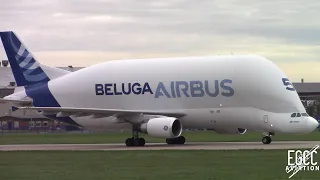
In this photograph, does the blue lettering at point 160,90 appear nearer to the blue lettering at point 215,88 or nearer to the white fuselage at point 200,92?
the white fuselage at point 200,92

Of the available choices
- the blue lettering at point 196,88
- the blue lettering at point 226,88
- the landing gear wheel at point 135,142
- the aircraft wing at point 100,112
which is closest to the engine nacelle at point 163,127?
the landing gear wheel at point 135,142

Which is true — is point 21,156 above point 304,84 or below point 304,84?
below

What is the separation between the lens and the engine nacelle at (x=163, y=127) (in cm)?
4734

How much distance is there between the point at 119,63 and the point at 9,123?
162ft

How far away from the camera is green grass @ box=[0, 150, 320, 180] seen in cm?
2442

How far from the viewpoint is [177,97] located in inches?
1973

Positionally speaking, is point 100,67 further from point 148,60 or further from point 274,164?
point 274,164

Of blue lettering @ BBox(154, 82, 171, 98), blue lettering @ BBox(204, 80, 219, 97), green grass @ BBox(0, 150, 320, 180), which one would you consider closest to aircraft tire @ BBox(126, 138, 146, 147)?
blue lettering @ BBox(154, 82, 171, 98)

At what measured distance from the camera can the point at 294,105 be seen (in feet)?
154

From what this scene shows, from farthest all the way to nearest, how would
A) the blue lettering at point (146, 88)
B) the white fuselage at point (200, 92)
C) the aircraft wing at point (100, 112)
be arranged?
1. the blue lettering at point (146, 88)
2. the aircraft wing at point (100, 112)
3. the white fuselage at point (200, 92)

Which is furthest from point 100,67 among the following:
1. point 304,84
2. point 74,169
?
point 304,84

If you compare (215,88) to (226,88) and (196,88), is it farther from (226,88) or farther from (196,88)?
(196,88)

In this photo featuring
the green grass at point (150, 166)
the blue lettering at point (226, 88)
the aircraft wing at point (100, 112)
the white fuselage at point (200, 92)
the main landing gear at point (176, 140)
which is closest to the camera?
the green grass at point (150, 166)

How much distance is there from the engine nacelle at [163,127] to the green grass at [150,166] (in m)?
10.6
